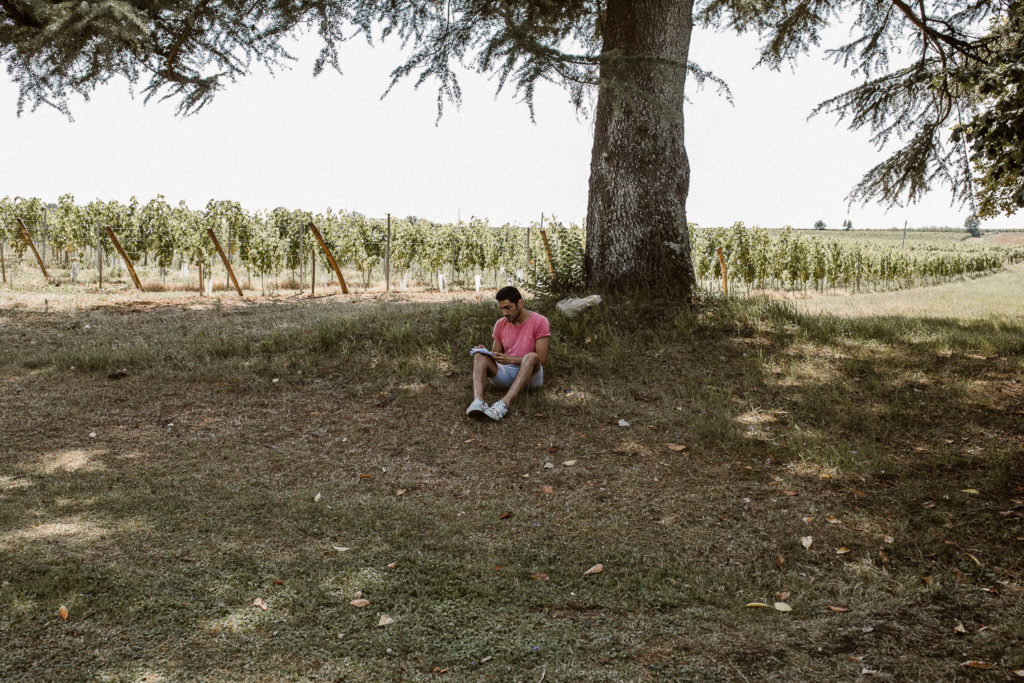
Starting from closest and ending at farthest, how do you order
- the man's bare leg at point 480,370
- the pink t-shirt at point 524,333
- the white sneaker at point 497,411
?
the white sneaker at point 497,411 → the man's bare leg at point 480,370 → the pink t-shirt at point 524,333

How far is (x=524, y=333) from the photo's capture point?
664 centimetres

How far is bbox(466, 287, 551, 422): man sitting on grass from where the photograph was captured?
6.42 meters

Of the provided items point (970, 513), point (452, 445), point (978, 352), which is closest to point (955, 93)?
point (978, 352)

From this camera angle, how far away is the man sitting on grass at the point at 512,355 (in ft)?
21.1

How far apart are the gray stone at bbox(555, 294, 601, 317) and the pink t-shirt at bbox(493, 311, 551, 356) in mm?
1730

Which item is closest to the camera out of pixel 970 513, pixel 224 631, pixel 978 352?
pixel 224 631

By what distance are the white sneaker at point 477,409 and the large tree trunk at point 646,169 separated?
3057 millimetres

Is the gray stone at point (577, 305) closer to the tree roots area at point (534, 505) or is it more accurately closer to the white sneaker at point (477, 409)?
the tree roots area at point (534, 505)

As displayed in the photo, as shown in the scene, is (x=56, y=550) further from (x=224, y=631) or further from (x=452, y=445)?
(x=452, y=445)

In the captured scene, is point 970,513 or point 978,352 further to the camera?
point 978,352

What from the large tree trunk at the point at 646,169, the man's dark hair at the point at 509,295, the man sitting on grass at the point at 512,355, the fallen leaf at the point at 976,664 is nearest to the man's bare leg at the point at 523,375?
the man sitting on grass at the point at 512,355

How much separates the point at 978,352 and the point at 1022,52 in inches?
162

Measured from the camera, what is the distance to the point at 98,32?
6.19m

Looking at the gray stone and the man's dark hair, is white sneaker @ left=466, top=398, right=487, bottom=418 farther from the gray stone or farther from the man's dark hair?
the gray stone
